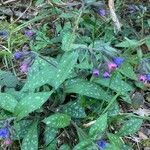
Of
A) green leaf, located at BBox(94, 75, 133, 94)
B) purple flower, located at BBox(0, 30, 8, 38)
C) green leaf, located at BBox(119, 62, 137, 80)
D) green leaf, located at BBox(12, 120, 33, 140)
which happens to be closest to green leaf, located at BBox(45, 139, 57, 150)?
green leaf, located at BBox(12, 120, 33, 140)

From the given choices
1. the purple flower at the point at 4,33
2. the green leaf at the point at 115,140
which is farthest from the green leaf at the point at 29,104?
the purple flower at the point at 4,33

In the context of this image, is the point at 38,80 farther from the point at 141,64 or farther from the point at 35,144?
the point at 141,64

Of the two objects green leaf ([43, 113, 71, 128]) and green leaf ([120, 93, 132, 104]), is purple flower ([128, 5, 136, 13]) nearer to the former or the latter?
green leaf ([120, 93, 132, 104])

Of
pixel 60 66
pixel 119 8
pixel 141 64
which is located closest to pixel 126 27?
pixel 119 8

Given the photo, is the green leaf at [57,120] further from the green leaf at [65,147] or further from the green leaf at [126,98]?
the green leaf at [126,98]

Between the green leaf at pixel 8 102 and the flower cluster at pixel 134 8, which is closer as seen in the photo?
the green leaf at pixel 8 102

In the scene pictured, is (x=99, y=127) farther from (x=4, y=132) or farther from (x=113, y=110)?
(x=4, y=132)
